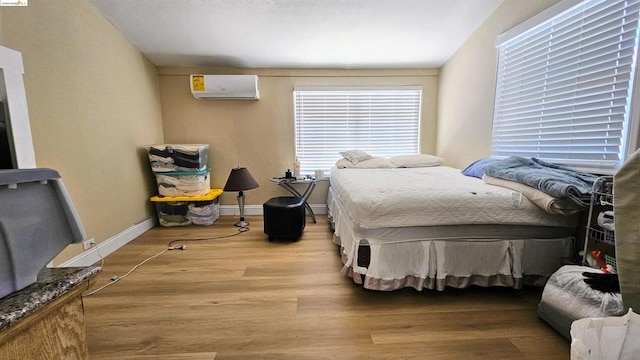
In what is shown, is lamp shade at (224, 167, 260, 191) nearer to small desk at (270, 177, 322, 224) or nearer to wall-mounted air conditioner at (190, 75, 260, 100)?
small desk at (270, 177, 322, 224)

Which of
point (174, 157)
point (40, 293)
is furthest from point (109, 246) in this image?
point (40, 293)

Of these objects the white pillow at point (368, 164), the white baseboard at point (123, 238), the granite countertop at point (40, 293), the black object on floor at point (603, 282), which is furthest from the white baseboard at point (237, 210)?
the black object on floor at point (603, 282)

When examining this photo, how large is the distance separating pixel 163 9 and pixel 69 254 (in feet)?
7.32

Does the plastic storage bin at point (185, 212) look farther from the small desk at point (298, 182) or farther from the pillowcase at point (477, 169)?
the pillowcase at point (477, 169)

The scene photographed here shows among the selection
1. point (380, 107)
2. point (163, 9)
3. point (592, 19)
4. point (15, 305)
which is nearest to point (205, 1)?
point (163, 9)

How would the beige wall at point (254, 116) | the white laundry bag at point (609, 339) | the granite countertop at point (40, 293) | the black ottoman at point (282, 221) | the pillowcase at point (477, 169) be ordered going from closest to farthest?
the granite countertop at point (40, 293), the white laundry bag at point (609, 339), the pillowcase at point (477, 169), the black ottoman at point (282, 221), the beige wall at point (254, 116)

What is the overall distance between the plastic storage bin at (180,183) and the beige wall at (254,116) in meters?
0.45

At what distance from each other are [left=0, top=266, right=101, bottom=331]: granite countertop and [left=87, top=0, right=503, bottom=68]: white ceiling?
8.04ft

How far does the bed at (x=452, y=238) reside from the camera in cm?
155

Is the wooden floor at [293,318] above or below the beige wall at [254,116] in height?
below

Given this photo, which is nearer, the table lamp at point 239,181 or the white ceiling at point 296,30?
the white ceiling at point 296,30

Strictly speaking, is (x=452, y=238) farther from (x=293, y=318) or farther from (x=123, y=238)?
(x=123, y=238)

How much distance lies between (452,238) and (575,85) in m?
1.37

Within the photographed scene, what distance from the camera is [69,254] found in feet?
6.52
